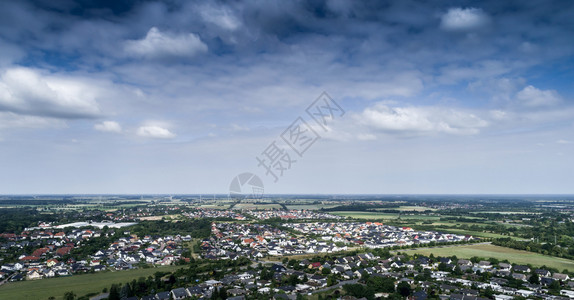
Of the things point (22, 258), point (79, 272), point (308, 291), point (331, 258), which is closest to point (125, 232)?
point (22, 258)

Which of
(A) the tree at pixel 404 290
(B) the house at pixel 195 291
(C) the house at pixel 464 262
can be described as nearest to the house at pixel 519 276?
(C) the house at pixel 464 262

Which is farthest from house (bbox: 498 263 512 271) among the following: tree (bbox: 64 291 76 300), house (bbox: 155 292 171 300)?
tree (bbox: 64 291 76 300)

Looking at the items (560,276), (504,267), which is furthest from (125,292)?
(560,276)

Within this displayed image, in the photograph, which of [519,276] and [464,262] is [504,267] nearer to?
[464,262]

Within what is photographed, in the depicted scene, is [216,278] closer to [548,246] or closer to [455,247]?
[455,247]

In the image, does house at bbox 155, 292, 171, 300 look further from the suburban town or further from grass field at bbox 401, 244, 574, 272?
grass field at bbox 401, 244, 574, 272

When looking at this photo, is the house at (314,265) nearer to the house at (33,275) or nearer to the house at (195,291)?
the house at (195,291)

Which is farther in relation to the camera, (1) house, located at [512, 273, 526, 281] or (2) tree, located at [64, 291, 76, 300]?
(1) house, located at [512, 273, 526, 281]

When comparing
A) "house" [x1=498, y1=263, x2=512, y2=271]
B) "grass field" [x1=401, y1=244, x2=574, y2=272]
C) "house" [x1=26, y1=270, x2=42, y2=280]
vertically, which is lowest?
"house" [x1=26, y1=270, x2=42, y2=280]
